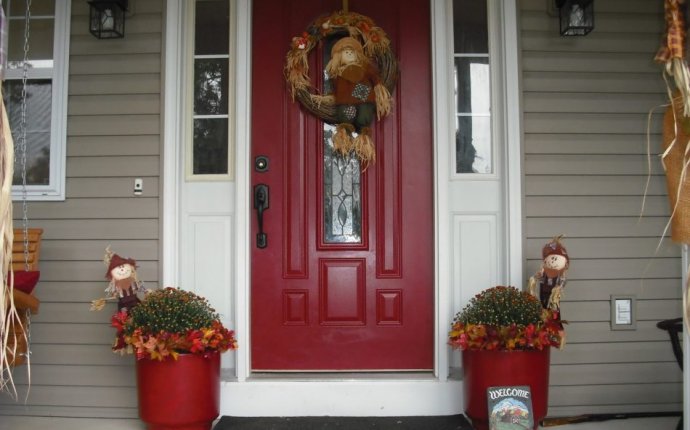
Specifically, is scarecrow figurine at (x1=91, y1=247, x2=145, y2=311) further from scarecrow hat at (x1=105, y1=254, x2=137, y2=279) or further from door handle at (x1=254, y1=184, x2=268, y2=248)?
door handle at (x1=254, y1=184, x2=268, y2=248)

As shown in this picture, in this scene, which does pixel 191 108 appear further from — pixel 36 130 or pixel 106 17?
pixel 36 130

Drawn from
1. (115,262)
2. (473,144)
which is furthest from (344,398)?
(473,144)

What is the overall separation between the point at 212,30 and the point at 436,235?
152 centimetres

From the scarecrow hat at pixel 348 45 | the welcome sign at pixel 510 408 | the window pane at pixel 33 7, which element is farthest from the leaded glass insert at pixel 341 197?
the window pane at pixel 33 7

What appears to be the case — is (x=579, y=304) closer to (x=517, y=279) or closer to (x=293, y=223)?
(x=517, y=279)

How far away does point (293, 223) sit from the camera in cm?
290

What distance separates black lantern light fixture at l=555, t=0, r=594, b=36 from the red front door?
25.5 inches

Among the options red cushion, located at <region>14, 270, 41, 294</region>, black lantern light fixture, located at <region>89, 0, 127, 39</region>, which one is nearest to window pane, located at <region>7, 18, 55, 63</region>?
black lantern light fixture, located at <region>89, 0, 127, 39</region>

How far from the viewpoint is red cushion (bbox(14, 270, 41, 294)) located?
246 cm

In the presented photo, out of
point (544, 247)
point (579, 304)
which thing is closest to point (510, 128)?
point (544, 247)

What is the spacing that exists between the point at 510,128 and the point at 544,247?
59cm

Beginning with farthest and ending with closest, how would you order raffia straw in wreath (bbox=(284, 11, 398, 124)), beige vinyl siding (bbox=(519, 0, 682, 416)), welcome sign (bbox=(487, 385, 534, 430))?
1. raffia straw in wreath (bbox=(284, 11, 398, 124))
2. beige vinyl siding (bbox=(519, 0, 682, 416))
3. welcome sign (bbox=(487, 385, 534, 430))

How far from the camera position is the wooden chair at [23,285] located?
242 centimetres

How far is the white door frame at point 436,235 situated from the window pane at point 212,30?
0.11m
